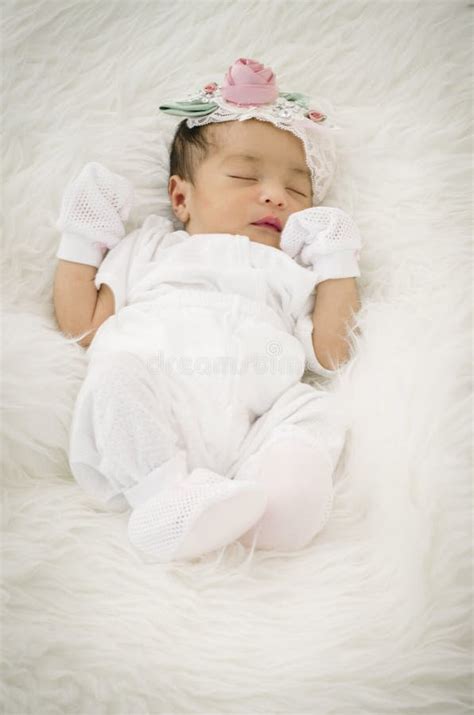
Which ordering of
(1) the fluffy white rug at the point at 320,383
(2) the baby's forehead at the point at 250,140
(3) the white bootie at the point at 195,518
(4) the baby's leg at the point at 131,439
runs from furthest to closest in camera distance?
1. (2) the baby's forehead at the point at 250,140
2. (4) the baby's leg at the point at 131,439
3. (3) the white bootie at the point at 195,518
4. (1) the fluffy white rug at the point at 320,383

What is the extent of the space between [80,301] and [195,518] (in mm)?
583

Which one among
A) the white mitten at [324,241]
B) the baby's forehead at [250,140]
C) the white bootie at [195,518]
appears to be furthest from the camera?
the baby's forehead at [250,140]

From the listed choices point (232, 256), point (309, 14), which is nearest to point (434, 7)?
point (309, 14)

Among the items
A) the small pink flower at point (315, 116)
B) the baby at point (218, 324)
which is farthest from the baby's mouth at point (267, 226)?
the small pink flower at point (315, 116)

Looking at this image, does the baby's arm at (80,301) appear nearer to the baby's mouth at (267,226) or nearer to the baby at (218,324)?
the baby at (218,324)

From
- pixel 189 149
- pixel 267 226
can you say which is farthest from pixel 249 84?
pixel 267 226

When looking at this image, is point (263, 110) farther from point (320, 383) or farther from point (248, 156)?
point (320, 383)

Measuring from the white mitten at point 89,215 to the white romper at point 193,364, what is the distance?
0.15ft

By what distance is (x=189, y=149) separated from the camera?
1.52 meters

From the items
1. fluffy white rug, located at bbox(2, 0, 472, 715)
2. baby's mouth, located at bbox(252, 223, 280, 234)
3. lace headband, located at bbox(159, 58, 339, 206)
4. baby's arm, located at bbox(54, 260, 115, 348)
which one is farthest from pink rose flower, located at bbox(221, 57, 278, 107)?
baby's arm, located at bbox(54, 260, 115, 348)

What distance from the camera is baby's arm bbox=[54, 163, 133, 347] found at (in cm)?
135

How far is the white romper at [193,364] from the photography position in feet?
3.51

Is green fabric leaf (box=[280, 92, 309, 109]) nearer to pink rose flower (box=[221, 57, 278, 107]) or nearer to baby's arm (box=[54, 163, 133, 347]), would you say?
pink rose flower (box=[221, 57, 278, 107])

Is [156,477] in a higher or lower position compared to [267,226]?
lower
